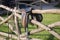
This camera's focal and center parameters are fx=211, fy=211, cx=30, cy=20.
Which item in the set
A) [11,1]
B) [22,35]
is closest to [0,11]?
[11,1]

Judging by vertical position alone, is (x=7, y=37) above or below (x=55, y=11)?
below

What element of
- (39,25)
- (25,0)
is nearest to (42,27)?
(39,25)

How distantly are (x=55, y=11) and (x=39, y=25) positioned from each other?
1.73 ft

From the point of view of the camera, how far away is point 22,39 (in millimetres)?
5113

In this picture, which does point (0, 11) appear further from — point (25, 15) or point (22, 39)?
point (25, 15)

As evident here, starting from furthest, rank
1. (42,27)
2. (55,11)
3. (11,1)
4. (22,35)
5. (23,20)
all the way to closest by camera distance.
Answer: (11,1) < (22,35) < (42,27) < (55,11) < (23,20)

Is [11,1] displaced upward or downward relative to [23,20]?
upward

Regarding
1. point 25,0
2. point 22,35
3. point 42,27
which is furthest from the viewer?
point 25,0

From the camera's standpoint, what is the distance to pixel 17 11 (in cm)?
523

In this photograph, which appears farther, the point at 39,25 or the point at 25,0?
the point at 25,0

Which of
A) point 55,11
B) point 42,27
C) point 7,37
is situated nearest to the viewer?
point 55,11

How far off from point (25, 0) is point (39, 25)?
10.0 m

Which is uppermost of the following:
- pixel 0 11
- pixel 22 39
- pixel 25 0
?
pixel 25 0

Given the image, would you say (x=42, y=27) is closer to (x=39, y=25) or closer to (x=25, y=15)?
(x=39, y=25)
